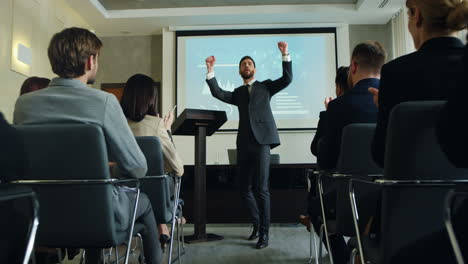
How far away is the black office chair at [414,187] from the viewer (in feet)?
3.11

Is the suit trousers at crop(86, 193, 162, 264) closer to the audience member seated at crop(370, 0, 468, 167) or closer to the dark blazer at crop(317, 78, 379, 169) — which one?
the dark blazer at crop(317, 78, 379, 169)

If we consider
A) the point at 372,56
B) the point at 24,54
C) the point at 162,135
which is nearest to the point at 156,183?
the point at 162,135

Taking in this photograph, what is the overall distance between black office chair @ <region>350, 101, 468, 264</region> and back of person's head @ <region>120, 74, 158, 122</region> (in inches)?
62.0

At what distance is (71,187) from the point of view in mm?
1263

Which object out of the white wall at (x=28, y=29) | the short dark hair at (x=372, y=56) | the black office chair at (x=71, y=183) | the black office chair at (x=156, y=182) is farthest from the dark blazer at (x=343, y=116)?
the white wall at (x=28, y=29)

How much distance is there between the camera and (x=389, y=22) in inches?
249

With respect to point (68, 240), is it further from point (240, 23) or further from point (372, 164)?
point (240, 23)

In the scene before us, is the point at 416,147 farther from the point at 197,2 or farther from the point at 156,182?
the point at 197,2

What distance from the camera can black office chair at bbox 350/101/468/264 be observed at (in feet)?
3.11

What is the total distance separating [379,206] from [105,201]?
0.86 metres

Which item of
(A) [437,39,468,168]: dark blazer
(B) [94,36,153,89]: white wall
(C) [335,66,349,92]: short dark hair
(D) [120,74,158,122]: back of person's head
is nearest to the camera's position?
(A) [437,39,468,168]: dark blazer

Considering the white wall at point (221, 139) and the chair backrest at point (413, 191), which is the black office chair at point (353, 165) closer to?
the chair backrest at point (413, 191)

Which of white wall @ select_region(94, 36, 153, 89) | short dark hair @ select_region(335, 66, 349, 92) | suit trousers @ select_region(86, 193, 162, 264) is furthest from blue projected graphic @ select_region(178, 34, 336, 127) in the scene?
suit trousers @ select_region(86, 193, 162, 264)

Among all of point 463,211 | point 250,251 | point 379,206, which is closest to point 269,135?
point 250,251
